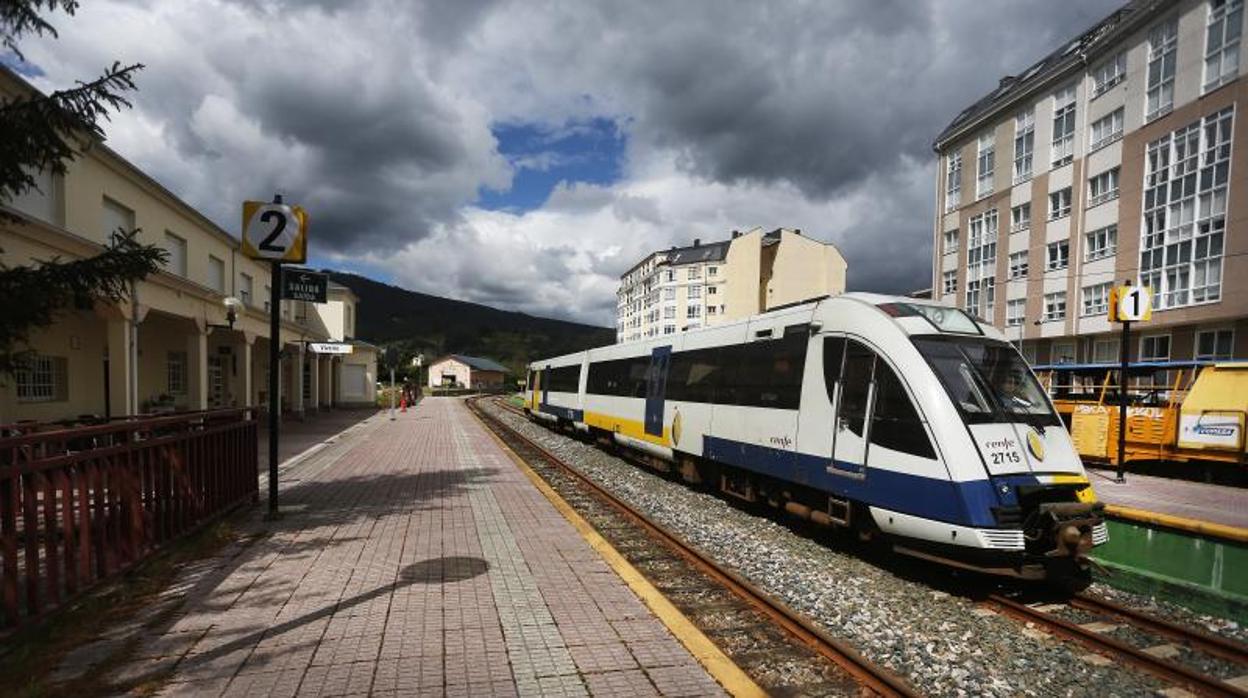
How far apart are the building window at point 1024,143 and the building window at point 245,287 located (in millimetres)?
38147

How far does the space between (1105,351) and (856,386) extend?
3259cm

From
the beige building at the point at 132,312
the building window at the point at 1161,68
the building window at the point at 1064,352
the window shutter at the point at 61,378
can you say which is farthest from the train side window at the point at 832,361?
the building window at the point at 1064,352

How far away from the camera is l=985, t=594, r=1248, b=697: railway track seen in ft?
14.1

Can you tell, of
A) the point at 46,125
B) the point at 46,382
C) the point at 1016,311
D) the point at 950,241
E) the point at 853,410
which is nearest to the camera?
the point at 46,125

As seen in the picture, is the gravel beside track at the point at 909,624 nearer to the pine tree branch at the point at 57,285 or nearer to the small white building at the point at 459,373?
the pine tree branch at the point at 57,285

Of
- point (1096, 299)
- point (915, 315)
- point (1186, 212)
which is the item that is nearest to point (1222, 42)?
point (1186, 212)

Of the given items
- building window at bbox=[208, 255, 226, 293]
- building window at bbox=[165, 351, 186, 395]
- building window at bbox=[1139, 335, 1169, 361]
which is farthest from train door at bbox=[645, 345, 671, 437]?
building window at bbox=[1139, 335, 1169, 361]

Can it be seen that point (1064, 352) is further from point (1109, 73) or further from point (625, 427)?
point (625, 427)

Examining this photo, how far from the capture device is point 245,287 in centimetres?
2312

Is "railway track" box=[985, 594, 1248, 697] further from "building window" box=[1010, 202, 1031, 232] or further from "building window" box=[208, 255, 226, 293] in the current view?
"building window" box=[1010, 202, 1031, 232]

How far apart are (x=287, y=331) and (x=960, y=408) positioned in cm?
2452

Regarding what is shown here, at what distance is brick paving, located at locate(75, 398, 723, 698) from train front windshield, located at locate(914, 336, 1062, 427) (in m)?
3.49

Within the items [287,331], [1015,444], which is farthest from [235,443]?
[287,331]

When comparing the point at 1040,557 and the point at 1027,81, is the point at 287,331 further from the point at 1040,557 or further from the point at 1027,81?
the point at 1027,81
